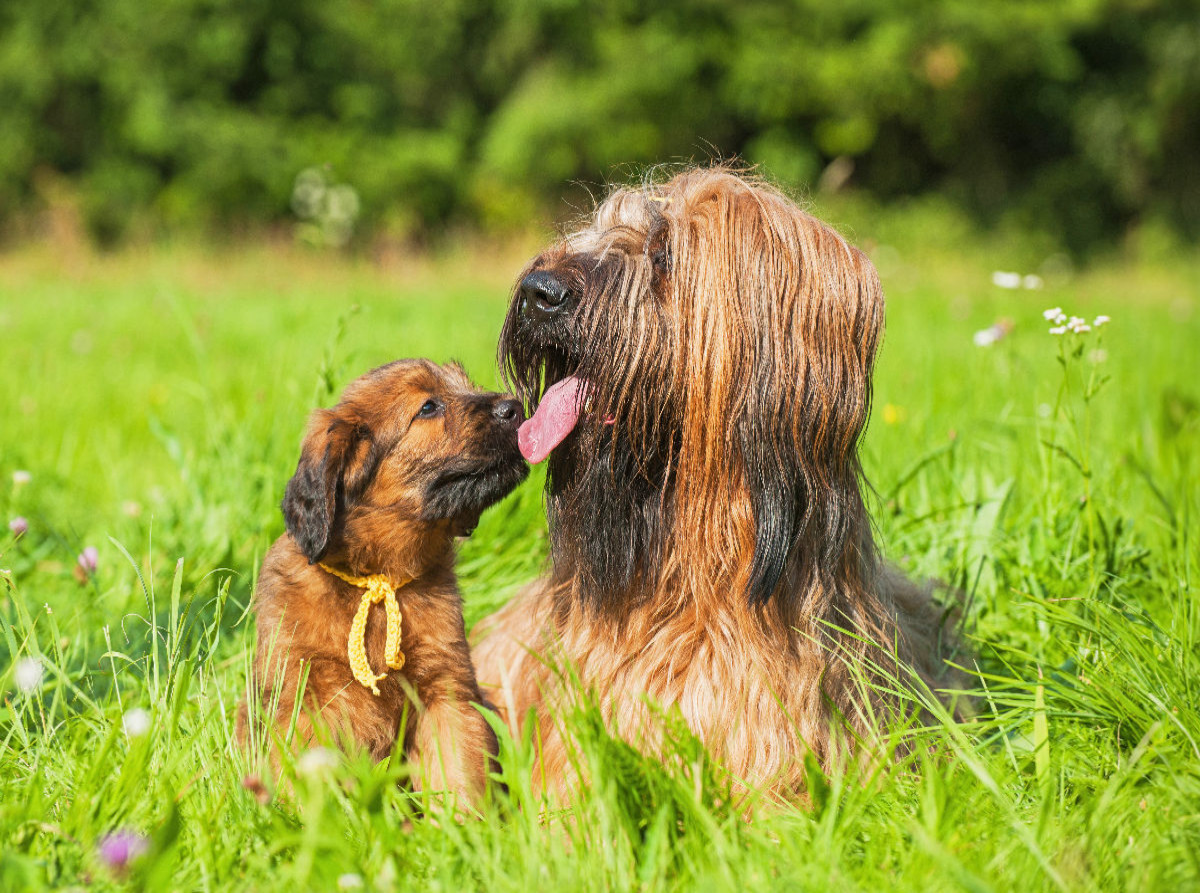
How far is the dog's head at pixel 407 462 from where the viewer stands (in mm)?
2656

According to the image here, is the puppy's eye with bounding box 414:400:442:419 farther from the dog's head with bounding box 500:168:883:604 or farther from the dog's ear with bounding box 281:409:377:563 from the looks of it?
the dog's head with bounding box 500:168:883:604

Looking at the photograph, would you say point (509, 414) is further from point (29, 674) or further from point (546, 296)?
point (29, 674)

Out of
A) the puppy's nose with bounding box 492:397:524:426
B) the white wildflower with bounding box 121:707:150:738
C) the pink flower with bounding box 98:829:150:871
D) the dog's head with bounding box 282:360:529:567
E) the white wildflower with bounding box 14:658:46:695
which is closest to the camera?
the pink flower with bounding box 98:829:150:871

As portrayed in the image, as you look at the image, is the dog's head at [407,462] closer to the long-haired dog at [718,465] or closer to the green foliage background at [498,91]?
the long-haired dog at [718,465]

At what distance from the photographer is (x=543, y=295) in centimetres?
239

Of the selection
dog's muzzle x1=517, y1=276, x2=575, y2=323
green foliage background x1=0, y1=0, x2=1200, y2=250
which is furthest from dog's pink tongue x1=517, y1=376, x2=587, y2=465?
green foliage background x1=0, y1=0, x2=1200, y2=250

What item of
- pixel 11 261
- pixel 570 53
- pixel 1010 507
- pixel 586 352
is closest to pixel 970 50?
pixel 570 53

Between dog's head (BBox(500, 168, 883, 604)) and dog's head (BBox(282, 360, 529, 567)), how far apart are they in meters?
0.24

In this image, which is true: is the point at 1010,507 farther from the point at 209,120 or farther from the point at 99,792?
the point at 209,120

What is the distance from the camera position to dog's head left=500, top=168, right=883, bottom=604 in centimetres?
237

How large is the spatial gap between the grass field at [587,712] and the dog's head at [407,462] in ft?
1.17

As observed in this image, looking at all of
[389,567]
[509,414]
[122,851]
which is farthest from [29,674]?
[509,414]

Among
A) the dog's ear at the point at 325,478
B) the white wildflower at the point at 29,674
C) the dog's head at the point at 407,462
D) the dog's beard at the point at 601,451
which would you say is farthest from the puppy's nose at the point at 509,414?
the white wildflower at the point at 29,674

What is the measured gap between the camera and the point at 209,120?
62.1ft
